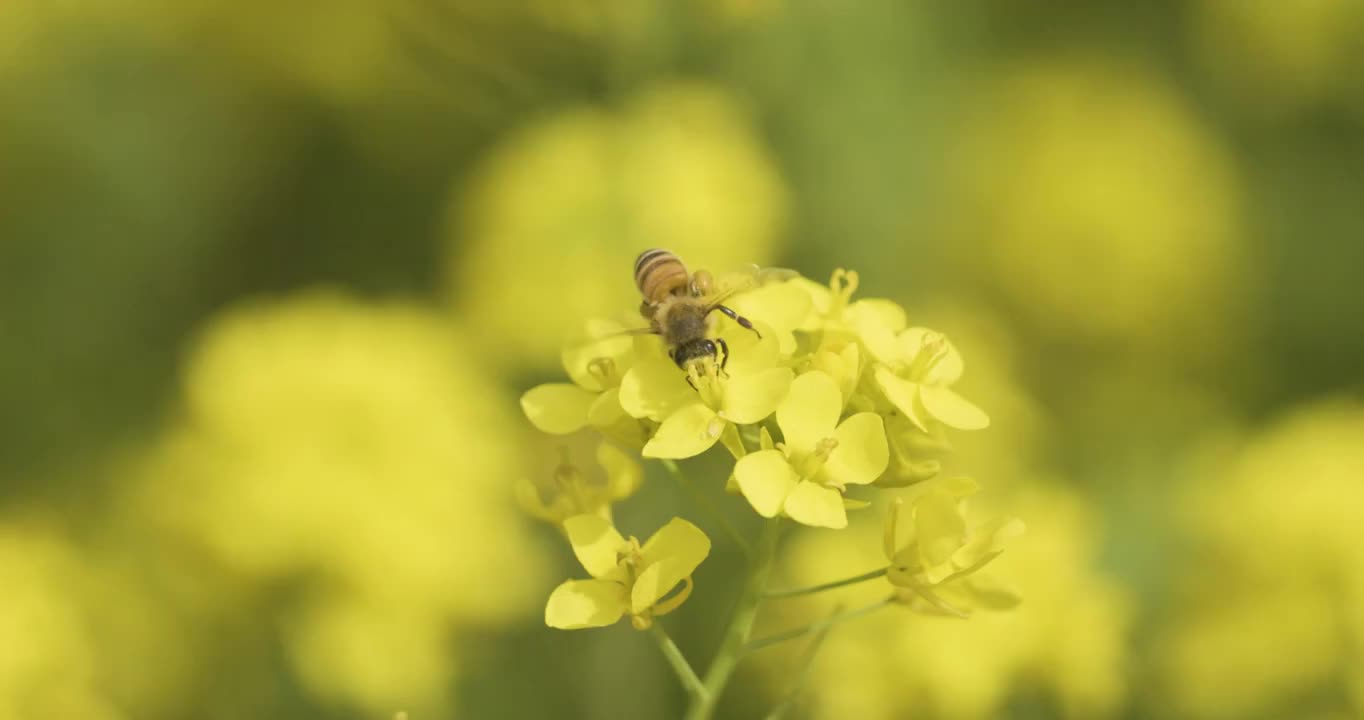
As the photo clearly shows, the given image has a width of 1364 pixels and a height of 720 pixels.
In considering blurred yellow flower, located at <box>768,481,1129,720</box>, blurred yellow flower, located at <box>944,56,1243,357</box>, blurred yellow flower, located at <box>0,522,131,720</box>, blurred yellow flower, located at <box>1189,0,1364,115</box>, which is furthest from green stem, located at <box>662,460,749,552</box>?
blurred yellow flower, located at <box>1189,0,1364,115</box>

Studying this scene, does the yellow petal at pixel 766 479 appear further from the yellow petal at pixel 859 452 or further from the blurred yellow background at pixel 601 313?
the blurred yellow background at pixel 601 313

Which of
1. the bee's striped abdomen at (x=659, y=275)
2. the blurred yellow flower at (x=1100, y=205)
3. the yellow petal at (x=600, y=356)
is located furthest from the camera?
the blurred yellow flower at (x=1100, y=205)

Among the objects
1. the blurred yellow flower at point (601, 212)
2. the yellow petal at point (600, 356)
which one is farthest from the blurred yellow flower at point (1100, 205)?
the yellow petal at point (600, 356)

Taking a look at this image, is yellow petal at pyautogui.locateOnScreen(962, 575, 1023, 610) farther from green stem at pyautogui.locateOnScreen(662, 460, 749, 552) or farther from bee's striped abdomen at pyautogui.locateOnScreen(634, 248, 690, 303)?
bee's striped abdomen at pyautogui.locateOnScreen(634, 248, 690, 303)

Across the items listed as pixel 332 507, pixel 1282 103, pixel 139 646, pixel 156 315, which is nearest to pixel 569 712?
pixel 332 507

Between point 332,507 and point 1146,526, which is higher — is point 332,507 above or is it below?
above

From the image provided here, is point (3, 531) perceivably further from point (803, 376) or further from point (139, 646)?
point (803, 376)

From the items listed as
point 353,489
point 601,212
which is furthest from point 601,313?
point 353,489
